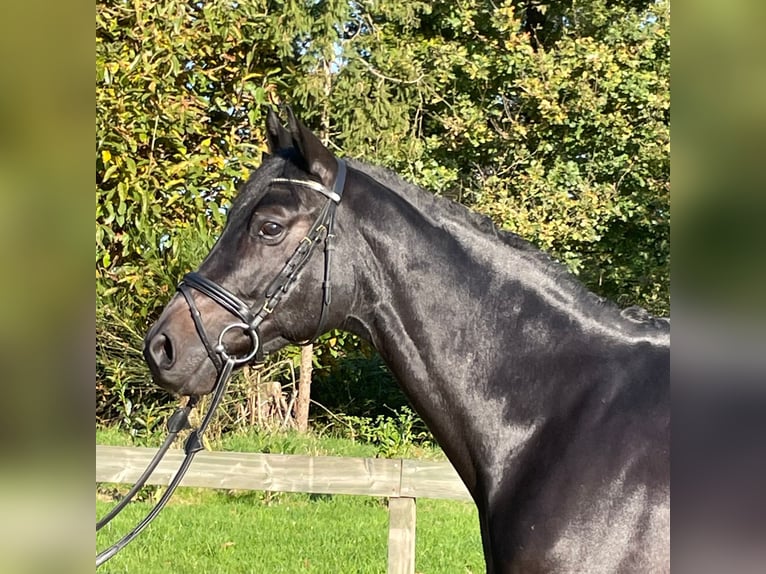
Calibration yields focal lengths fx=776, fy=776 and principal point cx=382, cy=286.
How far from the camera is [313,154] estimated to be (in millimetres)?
→ 2484

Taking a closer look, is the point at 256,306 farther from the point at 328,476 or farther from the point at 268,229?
the point at 328,476

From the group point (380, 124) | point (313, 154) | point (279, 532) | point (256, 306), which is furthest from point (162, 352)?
point (380, 124)

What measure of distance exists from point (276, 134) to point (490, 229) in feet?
2.75

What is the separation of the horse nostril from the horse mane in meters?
0.84

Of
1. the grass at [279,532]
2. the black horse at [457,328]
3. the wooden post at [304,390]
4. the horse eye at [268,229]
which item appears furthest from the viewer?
the wooden post at [304,390]

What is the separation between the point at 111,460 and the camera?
19.5ft

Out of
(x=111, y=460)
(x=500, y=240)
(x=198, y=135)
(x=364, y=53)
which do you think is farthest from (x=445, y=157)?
(x=500, y=240)

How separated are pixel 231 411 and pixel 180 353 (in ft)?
23.6

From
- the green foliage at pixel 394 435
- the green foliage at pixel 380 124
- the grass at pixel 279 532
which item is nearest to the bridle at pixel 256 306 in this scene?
the grass at pixel 279 532

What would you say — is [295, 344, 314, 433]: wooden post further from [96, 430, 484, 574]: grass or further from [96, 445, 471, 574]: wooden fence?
[96, 445, 471, 574]: wooden fence

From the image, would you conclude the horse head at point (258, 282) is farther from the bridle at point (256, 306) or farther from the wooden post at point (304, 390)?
the wooden post at point (304, 390)

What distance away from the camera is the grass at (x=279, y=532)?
229 inches

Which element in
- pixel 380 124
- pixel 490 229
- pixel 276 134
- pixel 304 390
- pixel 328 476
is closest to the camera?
pixel 490 229

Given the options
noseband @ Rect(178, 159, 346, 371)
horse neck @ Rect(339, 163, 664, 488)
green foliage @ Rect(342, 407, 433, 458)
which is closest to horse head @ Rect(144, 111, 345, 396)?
noseband @ Rect(178, 159, 346, 371)
